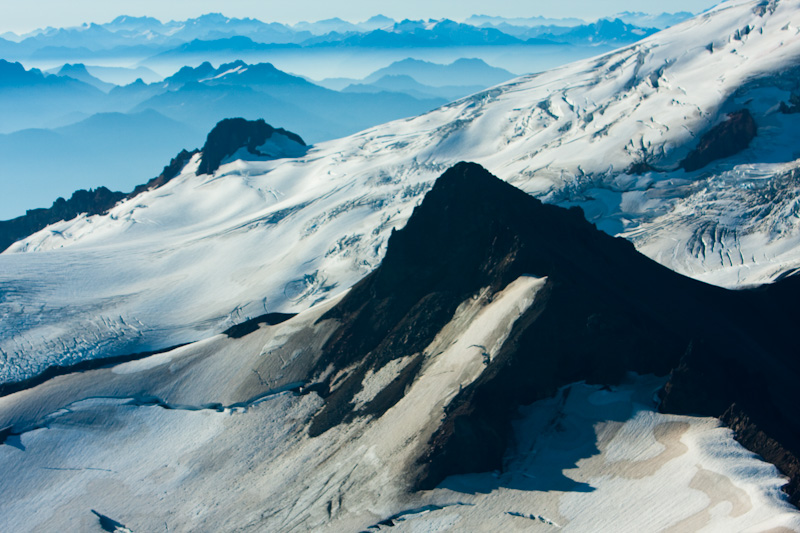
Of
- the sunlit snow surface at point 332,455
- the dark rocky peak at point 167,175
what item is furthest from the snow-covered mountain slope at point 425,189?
the sunlit snow surface at point 332,455

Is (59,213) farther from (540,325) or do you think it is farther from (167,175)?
(540,325)

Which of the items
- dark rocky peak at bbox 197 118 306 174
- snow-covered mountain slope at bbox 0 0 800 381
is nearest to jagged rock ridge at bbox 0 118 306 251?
dark rocky peak at bbox 197 118 306 174

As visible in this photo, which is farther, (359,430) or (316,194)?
(316,194)

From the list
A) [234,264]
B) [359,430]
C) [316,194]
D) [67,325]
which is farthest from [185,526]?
[316,194]

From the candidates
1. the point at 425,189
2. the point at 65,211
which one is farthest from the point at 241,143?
the point at 425,189

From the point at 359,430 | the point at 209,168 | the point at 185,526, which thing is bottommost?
the point at 185,526

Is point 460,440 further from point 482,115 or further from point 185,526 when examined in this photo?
point 482,115

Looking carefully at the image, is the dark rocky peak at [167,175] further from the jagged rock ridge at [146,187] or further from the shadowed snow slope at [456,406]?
the shadowed snow slope at [456,406]
